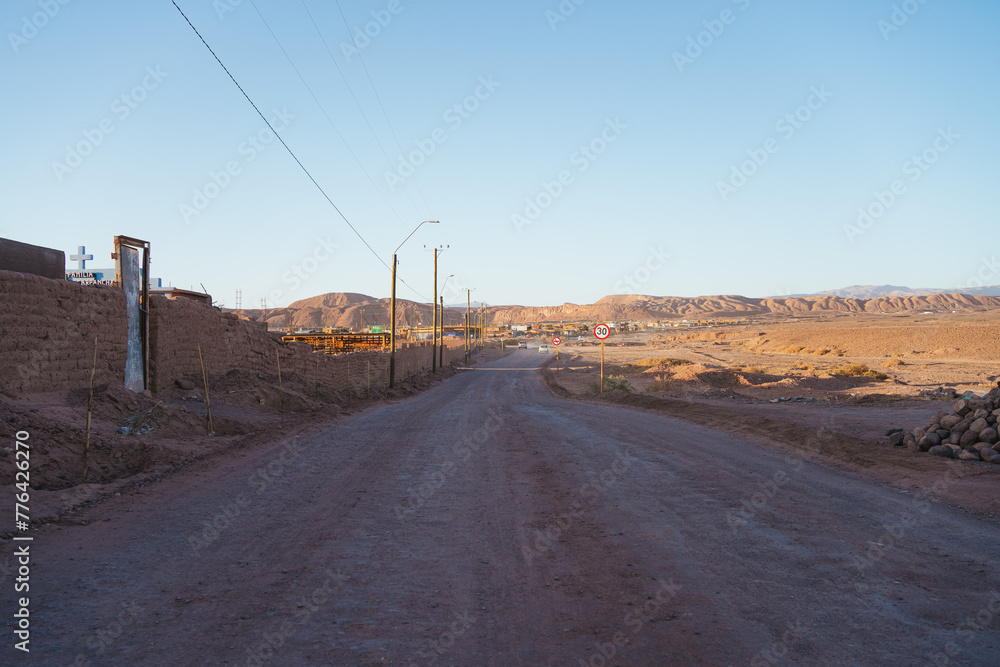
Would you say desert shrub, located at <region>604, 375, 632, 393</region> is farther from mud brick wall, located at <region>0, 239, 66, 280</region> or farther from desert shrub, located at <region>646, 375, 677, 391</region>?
mud brick wall, located at <region>0, 239, 66, 280</region>

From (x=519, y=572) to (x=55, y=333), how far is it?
10583 millimetres

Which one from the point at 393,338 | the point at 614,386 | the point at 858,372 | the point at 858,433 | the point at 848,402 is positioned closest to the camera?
the point at 858,433

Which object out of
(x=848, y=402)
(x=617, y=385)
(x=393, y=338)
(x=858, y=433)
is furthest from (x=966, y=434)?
(x=393, y=338)

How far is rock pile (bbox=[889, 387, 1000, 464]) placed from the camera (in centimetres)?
969

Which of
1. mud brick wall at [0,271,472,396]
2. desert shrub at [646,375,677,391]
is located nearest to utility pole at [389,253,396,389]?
mud brick wall at [0,271,472,396]

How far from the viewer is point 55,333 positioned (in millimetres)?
11344

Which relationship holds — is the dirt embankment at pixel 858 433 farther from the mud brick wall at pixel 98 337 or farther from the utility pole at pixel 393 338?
the mud brick wall at pixel 98 337

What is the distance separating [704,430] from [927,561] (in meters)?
9.67

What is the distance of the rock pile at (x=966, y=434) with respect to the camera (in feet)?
31.8

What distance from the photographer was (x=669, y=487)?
886 cm

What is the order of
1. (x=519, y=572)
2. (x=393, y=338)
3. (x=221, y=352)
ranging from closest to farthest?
1. (x=519, y=572)
2. (x=221, y=352)
3. (x=393, y=338)

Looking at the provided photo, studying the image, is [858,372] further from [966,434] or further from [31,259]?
[31,259]

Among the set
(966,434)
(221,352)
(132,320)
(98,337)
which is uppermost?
(132,320)

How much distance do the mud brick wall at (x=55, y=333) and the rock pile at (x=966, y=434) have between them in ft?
52.0
